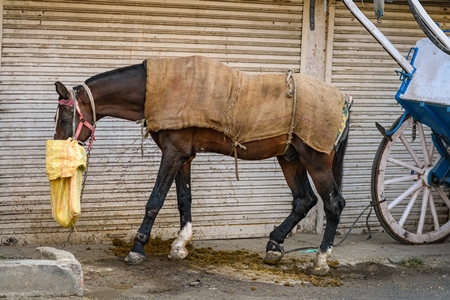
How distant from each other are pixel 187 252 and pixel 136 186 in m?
1.07

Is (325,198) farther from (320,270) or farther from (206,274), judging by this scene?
(206,274)

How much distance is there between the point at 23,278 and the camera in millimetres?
5500

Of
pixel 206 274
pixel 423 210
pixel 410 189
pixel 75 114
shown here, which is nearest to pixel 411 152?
pixel 410 189

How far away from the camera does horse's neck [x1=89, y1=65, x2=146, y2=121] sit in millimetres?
6969

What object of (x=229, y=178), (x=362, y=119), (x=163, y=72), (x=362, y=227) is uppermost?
(x=163, y=72)

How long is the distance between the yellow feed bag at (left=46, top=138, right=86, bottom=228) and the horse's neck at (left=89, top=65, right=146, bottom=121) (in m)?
0.54

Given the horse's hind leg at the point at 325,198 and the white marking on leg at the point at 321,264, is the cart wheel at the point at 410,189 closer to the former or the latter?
the horse's hind leg at the point at 325,198

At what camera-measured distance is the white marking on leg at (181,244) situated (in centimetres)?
734

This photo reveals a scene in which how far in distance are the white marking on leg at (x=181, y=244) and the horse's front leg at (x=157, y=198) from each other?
1.10 feet

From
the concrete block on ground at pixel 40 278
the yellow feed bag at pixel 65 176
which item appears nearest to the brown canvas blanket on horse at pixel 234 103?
the yellow feed bag at pixel 65 176

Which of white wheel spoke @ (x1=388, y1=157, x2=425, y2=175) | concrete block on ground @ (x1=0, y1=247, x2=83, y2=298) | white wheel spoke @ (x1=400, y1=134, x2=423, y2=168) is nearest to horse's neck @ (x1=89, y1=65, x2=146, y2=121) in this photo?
concrete block on ground @ (x1=0, y1=247, x2=83, y2=298)

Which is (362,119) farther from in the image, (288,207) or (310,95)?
(310,95)

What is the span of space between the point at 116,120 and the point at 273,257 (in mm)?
2087

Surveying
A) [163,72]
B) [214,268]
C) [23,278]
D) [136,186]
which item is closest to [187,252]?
[214,268]
